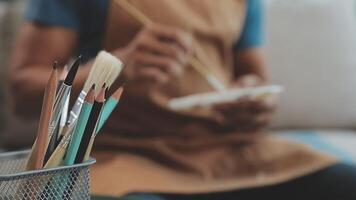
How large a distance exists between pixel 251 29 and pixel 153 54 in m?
0.27

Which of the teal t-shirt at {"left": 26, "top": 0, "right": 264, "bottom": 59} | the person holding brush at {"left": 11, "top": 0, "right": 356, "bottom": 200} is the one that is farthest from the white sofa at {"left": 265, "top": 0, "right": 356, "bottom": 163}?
the teal t-shirt at {"left": 26, "top": 0, "right": 264, "bottom": 59}

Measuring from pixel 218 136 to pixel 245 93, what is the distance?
0.08m

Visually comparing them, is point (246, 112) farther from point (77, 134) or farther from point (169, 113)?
point (77, 134)

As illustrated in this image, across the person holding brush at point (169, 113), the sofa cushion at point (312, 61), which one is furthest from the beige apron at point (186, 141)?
the sofa cushion at point (312, 61)

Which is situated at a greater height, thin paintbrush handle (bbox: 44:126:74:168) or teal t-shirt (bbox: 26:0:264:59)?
teal t-shirt (bbox: 26:0:264:59)

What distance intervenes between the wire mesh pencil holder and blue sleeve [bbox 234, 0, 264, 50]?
1.89 feet

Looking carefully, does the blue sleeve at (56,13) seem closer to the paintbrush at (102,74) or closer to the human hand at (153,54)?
the human hand at (153,54)

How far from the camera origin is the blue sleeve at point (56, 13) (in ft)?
2.46

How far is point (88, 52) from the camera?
0.80 metres

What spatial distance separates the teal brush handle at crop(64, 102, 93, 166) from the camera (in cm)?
38

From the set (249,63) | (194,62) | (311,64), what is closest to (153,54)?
(194,62)

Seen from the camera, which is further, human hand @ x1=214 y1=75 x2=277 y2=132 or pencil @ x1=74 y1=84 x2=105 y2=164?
human hand @ x1=214 y1=75 x2=277 y2=132

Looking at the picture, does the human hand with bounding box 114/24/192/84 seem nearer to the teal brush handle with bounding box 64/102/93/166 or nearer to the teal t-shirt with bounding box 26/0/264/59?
the teal t-shirt with bounding box 26/0/264/59

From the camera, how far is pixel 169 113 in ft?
2.59
